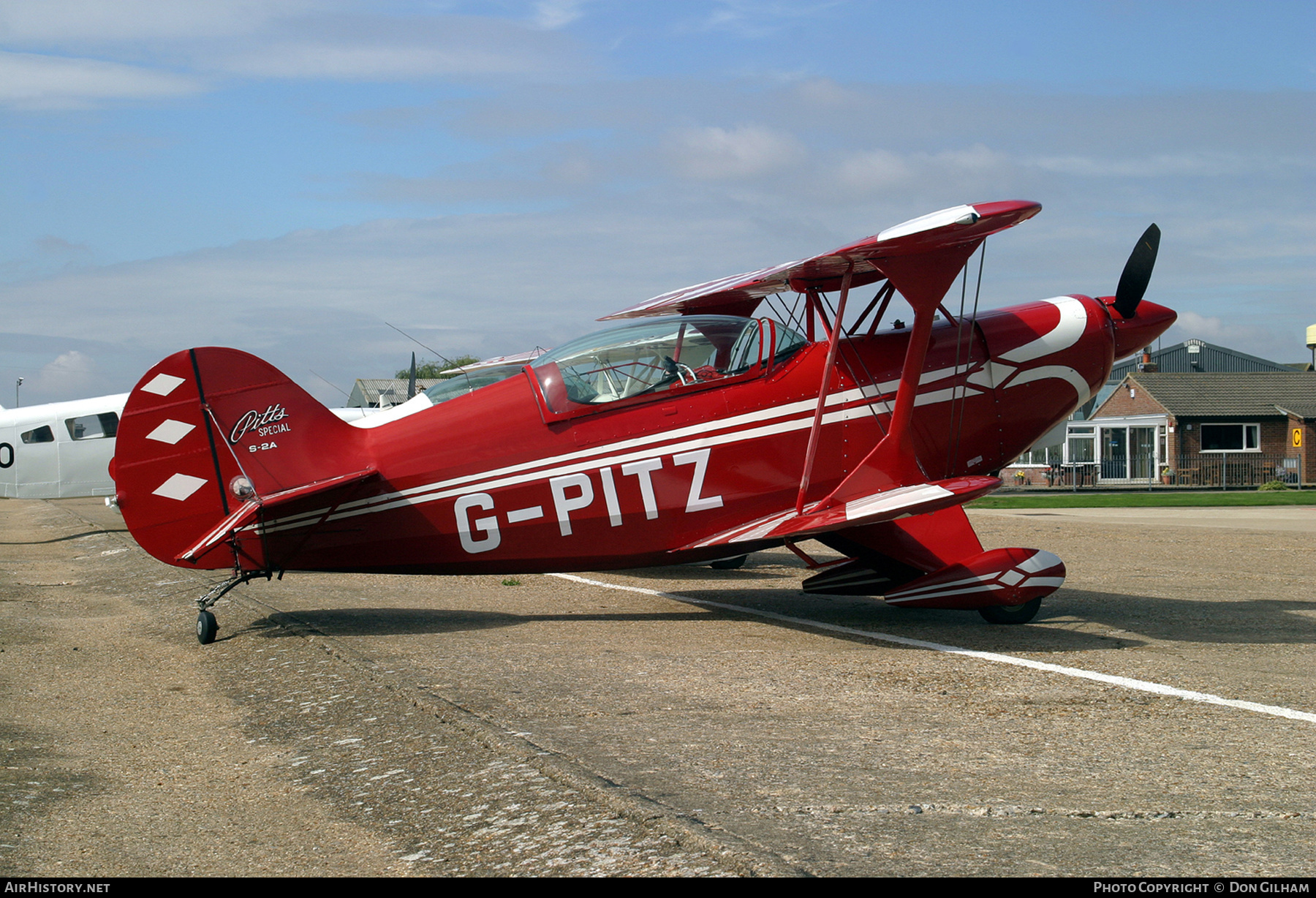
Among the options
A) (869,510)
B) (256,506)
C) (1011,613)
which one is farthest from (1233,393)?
(256,506)

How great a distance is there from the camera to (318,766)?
14.6ft

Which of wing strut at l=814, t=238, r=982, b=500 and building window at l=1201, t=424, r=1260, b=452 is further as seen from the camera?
building window at l=1201, t=424, r=1260, b=452

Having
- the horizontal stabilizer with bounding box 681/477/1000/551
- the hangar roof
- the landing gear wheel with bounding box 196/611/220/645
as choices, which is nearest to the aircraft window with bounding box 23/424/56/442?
the landing gear wheel with bounding box 196/611/220/645

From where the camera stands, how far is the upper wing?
23.3 ft

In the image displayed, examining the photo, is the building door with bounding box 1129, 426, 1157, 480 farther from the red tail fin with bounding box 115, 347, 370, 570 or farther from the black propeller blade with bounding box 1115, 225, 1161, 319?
the red tail fin with bounding box 115, 347, 370, 570

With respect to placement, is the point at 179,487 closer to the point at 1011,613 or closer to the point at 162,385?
the point at 162,385

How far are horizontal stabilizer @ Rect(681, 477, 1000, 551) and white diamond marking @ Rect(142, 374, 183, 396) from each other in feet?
14.1

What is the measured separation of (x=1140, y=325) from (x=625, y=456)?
495cm

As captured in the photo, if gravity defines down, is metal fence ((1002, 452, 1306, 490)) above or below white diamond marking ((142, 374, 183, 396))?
below

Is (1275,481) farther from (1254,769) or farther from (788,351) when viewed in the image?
(1254,769)

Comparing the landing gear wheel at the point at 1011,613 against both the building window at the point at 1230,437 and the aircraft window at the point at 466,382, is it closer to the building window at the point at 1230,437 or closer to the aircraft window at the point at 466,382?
the aircraft window at the point at 466,382

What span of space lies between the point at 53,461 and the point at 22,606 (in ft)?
40.7

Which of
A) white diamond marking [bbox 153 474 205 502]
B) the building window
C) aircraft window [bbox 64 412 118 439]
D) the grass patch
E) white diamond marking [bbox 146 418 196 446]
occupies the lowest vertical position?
the grass patch
